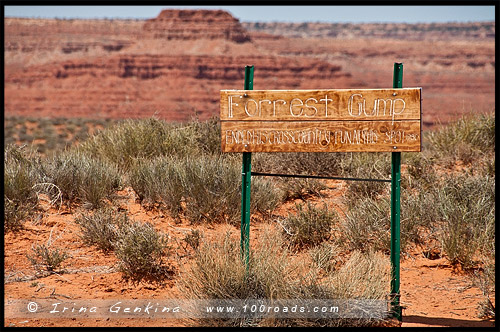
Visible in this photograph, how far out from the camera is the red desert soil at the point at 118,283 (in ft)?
15.2

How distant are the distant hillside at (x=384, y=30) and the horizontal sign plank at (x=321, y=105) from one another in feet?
297

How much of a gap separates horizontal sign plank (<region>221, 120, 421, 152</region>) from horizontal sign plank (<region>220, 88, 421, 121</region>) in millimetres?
49

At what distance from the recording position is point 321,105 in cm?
451

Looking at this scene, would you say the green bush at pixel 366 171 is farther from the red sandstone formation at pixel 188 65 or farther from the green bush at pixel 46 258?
the red sandstone formation at pixel 188 65

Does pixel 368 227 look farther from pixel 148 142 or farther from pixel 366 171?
pixel 148 142

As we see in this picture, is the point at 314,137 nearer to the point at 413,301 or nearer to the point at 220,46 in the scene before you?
the point at 413,301

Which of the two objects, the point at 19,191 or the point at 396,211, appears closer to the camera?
the point at 396,211

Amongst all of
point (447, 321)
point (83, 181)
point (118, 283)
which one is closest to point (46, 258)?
point (118, 283)

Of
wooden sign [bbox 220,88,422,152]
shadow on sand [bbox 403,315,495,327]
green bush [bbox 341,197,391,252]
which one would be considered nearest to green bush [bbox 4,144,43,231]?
wooden sign [bbox 220,88,422,152]

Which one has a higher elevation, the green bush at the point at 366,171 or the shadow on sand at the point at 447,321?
the green bush at the point at 366,171

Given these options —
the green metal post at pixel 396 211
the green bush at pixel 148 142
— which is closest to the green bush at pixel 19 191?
the green bush at pixel 148 142

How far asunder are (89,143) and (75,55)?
246 feet

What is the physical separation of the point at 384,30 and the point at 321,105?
10036 centimetres

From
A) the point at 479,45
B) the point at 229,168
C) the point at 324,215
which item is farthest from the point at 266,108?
the point at 479,45
